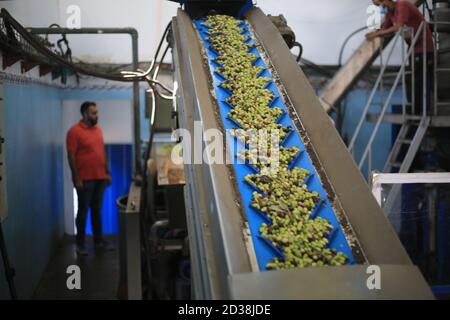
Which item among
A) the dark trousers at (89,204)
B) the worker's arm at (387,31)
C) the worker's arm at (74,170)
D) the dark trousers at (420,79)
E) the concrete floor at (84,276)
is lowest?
the concrete floor at (84,276)

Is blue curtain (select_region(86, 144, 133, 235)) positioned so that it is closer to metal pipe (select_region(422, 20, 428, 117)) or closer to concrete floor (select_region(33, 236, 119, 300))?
concrete floor (select_region(33, 236, 119, 300))

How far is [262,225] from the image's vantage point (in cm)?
197

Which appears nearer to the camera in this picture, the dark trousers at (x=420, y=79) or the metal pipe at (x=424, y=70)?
the metal pipe at (x=424, y=70)

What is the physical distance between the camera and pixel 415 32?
4254 mm

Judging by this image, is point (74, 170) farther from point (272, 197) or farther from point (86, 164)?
point (272, 197)

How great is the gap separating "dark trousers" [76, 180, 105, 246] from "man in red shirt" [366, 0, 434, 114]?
2.93 m

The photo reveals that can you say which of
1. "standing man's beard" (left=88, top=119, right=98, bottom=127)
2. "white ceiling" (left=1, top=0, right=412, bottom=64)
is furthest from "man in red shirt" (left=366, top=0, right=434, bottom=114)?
"standing man's beard" (left=88, top=119, right=98, bottom=127)

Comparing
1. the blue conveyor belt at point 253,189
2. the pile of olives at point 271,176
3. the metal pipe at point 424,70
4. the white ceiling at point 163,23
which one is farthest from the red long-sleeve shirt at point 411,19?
the blue conveyor belt at point 253,189

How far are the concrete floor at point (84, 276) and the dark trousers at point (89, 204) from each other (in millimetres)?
219

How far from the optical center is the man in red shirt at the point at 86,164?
491 cm

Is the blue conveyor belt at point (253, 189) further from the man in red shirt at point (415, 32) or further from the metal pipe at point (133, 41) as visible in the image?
the man in red shirt at point (415, 32)

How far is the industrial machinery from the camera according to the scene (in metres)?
1.73

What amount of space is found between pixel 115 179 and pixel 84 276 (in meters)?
1.50

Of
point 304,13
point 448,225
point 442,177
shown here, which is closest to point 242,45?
point 442,177
